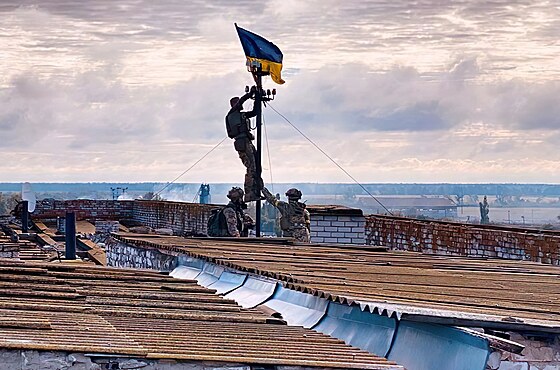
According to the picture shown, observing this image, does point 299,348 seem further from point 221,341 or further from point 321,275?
point 321,275

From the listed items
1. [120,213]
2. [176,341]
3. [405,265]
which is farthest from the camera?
[120,213]

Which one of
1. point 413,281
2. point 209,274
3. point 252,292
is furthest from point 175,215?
point 413,281

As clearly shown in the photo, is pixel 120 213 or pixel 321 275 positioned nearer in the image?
pixel 321 275

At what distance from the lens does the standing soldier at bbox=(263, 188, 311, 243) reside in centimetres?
1980

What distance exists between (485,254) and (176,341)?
547 inches

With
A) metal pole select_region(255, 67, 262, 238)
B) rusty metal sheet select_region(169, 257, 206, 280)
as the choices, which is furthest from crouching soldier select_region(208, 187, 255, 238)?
rusty metal sheet select_region(169, 257, 206, 280)

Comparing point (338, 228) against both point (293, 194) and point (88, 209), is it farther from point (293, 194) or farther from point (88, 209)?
point (88, 209)

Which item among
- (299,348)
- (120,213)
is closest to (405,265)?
(299,348)

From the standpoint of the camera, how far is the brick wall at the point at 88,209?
127 ft

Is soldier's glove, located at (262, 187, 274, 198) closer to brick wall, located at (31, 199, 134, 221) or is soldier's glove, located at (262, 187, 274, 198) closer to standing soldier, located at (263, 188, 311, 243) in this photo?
standing soldier, located at (263, 188, 311, 243)

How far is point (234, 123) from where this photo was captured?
20.3 m

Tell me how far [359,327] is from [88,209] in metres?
32.9

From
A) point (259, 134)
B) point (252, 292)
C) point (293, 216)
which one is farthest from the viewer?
point (259, 134)

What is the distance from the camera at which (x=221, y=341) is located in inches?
284
